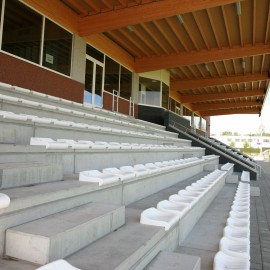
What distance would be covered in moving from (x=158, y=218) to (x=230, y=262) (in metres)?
0.66

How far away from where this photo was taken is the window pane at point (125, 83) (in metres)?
12.8

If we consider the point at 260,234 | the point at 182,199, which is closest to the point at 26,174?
the point at 182,199

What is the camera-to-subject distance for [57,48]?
859 centimetres

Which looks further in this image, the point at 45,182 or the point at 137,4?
the point at 137,4

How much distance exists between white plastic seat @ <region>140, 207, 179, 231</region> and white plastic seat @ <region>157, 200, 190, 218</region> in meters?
0.06

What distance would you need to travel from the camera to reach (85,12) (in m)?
8.84

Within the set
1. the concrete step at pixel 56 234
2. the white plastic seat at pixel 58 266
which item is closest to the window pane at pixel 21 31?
the concrete step at pixel 56 234

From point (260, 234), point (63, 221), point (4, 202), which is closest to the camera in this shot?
point (4, 202)

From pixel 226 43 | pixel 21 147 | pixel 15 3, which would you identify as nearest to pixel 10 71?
pixel 15 3

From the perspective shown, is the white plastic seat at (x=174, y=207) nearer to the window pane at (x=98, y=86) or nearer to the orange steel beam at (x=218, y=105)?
the window pane at (x=98, y=86)

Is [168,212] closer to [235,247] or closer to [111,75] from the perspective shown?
[235,247]

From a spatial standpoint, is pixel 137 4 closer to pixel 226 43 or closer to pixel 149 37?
pixel 149 37

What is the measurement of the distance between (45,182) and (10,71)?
524cm

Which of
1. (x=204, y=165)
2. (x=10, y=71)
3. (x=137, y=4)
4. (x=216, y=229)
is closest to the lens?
(x=216, y=229)
